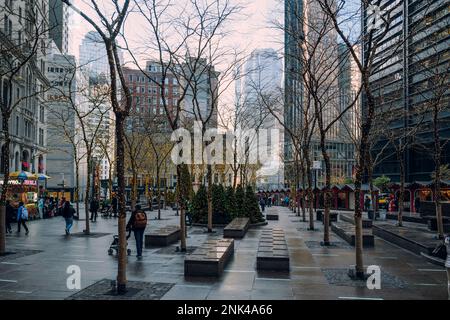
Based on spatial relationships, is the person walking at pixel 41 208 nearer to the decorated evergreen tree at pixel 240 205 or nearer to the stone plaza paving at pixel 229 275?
the decorated evergreen tree at pixel 240 205

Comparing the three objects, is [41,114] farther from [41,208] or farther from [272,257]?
[272,257]

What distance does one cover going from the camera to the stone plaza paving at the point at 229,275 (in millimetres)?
9711

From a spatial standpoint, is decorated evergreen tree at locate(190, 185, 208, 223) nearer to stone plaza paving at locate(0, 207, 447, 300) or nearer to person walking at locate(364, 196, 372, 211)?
stone plaza paving at locate(0, 207, 447, 300)

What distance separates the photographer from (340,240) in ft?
66.8

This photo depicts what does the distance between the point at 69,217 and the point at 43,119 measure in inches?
1806

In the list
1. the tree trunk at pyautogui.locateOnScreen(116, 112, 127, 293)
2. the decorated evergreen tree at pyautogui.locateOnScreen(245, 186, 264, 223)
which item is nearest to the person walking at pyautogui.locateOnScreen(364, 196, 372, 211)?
the decorated evergreen tree at pyautogui.locateOnScreen(245, 186, 264, 223)

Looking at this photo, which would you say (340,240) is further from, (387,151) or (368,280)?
(387,151)

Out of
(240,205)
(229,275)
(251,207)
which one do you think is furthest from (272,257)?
(240,205)

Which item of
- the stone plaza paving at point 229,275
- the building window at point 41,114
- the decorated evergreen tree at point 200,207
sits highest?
the building window at point 41,114

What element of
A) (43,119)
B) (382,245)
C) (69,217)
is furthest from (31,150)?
(382,245)

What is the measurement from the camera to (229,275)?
38.5ft

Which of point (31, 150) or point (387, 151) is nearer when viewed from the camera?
point (31, 150)

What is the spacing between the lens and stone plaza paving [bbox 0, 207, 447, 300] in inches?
382

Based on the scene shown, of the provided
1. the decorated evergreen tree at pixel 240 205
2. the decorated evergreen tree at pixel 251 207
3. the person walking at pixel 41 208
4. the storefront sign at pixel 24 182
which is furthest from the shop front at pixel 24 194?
the decorated evergreen tree at pixel 251 207
